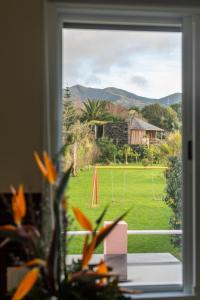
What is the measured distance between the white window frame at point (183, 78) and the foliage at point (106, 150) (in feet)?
0.78

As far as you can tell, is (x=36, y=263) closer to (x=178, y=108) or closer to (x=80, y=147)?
(x=80, y=147)

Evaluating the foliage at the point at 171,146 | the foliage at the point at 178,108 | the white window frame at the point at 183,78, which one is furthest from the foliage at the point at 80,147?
the foliage at the point at 178,108

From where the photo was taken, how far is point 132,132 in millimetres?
2139

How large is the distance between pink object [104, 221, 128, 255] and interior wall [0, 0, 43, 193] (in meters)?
0.46

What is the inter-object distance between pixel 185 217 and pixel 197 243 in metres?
0.14

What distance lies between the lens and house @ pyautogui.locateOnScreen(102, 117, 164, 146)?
6.97 feet

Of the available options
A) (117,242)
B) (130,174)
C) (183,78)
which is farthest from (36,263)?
(183,78)

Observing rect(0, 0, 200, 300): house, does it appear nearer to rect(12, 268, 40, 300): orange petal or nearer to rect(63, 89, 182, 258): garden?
rect(63, 89, 182, 258): garden

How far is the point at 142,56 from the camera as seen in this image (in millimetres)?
2145

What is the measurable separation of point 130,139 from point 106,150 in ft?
0.45

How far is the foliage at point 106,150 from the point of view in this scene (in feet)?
6.97

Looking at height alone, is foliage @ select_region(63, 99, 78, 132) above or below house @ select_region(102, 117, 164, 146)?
above

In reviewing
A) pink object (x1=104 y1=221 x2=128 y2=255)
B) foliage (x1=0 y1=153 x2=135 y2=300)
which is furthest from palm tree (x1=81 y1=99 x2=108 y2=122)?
foliage (x1=0 y1=153 x2=135 y2=300)

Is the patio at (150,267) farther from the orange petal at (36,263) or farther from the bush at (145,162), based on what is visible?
the orange petal at (36,263)
